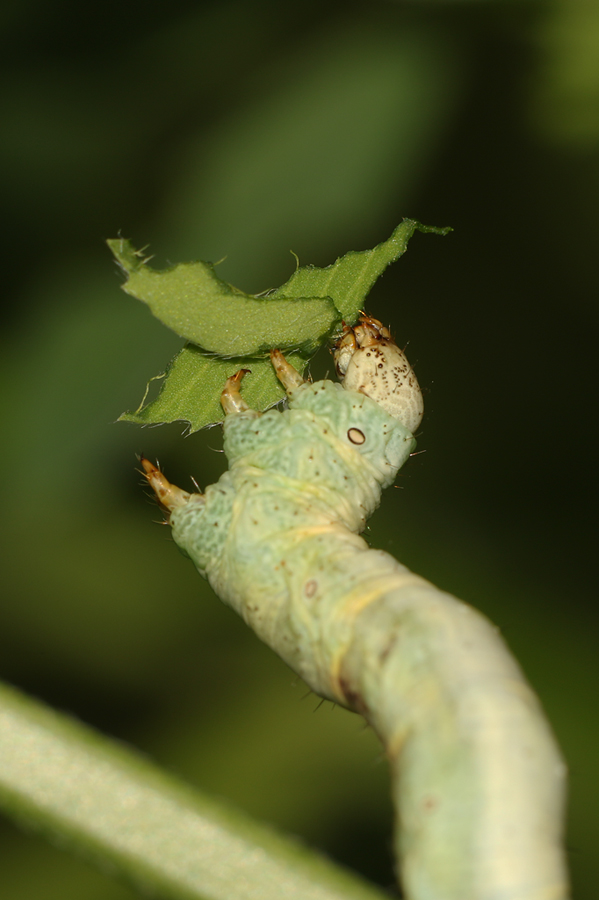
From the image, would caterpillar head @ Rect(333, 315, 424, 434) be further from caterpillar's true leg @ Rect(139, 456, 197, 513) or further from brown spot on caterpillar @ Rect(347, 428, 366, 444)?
caterpillar's true leg @ Rect(139, 456, 197, 513)

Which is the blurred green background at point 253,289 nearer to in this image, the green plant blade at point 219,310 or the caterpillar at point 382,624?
the caterpillar at point 382,624

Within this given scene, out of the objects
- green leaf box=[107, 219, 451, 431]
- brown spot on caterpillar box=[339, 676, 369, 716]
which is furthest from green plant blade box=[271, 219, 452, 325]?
brown spot on caterpillar box=[339, 676, 369, 716]

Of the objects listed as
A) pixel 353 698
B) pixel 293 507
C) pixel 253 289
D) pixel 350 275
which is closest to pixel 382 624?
pixel 353 698

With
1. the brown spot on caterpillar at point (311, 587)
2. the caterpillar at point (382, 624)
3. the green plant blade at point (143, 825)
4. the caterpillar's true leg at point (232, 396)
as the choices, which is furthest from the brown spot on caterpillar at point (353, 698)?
the caterpillar's true leg at point (232, 396)

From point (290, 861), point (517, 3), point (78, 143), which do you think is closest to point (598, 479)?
point (517, 3)

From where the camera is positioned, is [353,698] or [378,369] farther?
[378,369]

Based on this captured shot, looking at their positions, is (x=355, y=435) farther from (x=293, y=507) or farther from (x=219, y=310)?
(x=219, y=310)
